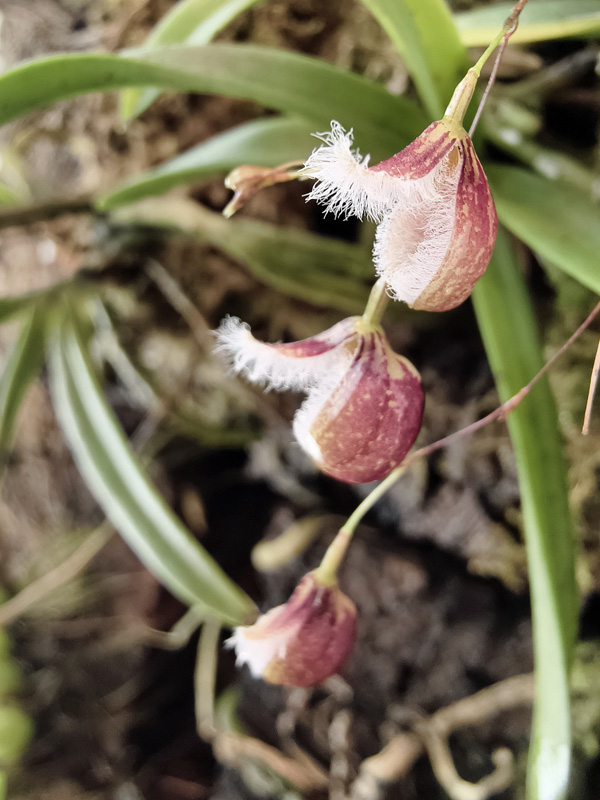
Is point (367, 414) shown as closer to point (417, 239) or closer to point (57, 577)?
point (417, 239)

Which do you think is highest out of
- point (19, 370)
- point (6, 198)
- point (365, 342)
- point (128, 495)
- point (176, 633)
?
point (6, 198)

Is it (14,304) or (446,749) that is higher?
(14,304)

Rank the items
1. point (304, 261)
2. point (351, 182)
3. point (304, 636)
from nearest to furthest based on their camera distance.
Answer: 1. point (351, 182)
2. point (304, 636)
3. point (304, 261)

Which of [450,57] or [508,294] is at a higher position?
[450,57]

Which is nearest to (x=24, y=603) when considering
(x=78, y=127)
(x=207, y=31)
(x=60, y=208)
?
(x=60, y=208)

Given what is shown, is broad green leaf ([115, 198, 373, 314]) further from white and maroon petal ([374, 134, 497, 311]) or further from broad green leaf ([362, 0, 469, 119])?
white and maroon petal ([374, 134, 497, 311])

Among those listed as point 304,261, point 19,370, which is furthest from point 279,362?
point 19,370

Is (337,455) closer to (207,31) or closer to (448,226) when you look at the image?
(448,226)
